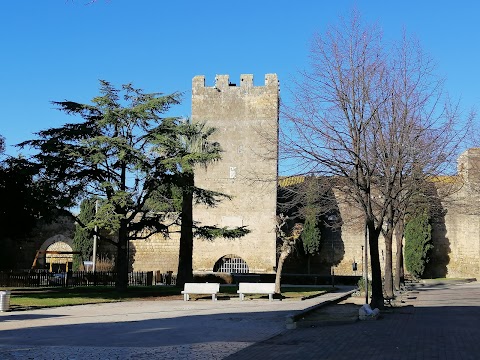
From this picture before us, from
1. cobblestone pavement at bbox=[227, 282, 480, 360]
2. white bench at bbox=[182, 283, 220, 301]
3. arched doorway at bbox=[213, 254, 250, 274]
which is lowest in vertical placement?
cobblestone pavement at bbox=[227, 282, 480, 360]

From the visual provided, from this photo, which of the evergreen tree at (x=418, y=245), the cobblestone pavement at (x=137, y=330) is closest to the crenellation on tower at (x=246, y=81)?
the evergreen tree at (x=418, y=245)

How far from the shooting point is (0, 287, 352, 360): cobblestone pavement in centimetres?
959

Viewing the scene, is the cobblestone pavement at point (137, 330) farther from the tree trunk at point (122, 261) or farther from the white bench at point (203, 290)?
the tree trunk at point (122, 261)

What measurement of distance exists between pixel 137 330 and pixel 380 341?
5.20m

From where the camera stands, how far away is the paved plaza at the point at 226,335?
9.38 metres

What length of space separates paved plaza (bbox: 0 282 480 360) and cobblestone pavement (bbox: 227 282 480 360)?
0.02m

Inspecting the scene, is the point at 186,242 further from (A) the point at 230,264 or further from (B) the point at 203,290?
(A) the point at 230,264

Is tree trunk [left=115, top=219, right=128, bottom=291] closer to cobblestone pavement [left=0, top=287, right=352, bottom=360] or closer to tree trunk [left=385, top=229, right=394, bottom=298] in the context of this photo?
cobblestone pavement [left=0, top=287, right=352, bottom=360]

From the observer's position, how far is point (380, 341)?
10.8 metres

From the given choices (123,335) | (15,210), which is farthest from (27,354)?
(15,210)

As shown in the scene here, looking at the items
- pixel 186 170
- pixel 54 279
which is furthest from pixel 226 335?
pixel 54 279

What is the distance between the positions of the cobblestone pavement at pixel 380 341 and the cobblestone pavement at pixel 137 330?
603 mm

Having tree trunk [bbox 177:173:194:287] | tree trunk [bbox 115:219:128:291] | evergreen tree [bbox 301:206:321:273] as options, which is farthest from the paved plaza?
evergreen tree [bbox 301:206:321:273]

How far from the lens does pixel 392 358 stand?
28.8 ft
